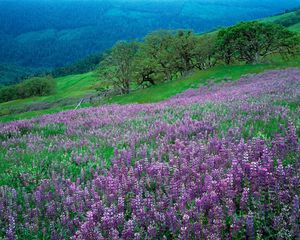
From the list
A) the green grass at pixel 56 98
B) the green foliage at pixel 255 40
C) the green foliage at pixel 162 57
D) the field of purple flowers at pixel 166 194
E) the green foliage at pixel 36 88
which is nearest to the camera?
the field of purple flowers at pixel 166 194

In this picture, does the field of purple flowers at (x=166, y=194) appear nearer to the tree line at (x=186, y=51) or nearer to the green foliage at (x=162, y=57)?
the tree line at (x=186, y=51)

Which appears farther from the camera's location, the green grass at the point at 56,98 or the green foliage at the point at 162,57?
the green foliage at the point at 162,57

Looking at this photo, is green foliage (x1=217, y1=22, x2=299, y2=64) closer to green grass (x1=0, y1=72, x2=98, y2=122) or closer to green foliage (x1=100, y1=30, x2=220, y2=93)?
green foliage (x1=100, y1=30, x2=220, y2=93)

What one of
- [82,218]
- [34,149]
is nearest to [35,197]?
[82,218]

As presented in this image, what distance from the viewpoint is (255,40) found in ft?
157

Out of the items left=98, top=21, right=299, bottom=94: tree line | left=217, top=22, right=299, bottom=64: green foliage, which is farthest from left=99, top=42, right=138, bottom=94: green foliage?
left=217, top=22, right=299, bottom=64: green foliage

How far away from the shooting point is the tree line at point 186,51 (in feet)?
155

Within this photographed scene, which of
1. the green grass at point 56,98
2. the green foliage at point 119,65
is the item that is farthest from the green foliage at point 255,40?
the green grass at point 56,98

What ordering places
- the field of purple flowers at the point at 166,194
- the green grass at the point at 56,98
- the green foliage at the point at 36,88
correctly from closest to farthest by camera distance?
the field of purple flowers at the point at 166,194
the green grass at the point at 56,98
the green foliage at the point at 36,88

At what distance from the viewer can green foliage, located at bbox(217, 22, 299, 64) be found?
153 ft

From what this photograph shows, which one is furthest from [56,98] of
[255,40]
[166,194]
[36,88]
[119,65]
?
[166,194]

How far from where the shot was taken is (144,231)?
12.4 ft

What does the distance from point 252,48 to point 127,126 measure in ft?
142

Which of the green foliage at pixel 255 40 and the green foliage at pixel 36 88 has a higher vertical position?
the green foliage at pixel 255 40
